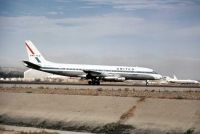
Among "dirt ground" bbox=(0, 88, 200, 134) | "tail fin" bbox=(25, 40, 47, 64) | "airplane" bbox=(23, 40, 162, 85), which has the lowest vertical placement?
"dirt ground" bbox=(0, 88, 200, 134)

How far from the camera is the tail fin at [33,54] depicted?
85.8 m

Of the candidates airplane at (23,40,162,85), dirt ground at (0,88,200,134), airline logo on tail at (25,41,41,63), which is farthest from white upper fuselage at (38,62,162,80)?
dirt ground at (0,88,200,134)

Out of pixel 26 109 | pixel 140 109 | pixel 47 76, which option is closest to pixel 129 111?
pixel 140 109

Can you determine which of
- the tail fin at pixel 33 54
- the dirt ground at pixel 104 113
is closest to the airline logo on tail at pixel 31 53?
the tail fin at pixel 33 54

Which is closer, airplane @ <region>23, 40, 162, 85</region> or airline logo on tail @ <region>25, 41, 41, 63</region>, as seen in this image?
airplane @ <region>23, 40, 162, 85</region>

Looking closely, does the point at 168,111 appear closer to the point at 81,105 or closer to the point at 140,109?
the point at 140,109

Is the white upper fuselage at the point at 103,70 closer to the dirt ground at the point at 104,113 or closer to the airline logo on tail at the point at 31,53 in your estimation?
the airline logo on tail at the point at 31,53

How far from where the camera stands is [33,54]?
87.5 m

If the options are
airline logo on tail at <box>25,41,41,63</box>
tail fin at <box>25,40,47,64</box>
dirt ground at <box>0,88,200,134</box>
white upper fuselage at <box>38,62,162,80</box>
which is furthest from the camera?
airline logo on tail at <box>25,41,41,63</box>

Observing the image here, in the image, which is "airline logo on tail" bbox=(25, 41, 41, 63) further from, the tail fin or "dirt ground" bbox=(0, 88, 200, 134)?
"dirt ground" bbox=(0, 88, 200, 134)

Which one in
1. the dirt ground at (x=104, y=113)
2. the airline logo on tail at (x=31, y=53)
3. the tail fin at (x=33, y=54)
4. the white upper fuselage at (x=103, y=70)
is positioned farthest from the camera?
the airline logo on tail at (x=31, y=53)

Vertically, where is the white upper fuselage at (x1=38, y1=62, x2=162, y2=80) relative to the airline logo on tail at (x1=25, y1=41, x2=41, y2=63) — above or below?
below

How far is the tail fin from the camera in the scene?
85.8 meters

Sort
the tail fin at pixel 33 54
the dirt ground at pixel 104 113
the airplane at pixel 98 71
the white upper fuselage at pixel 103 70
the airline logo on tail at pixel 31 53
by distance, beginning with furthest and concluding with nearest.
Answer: the airline logo on tail at pixel 31 53, the tail fin at pixel 33 54, the white upper fuselage at pixel 103 70, the airplane at pixel 98 71, the dirt ground at pixel 104 113
